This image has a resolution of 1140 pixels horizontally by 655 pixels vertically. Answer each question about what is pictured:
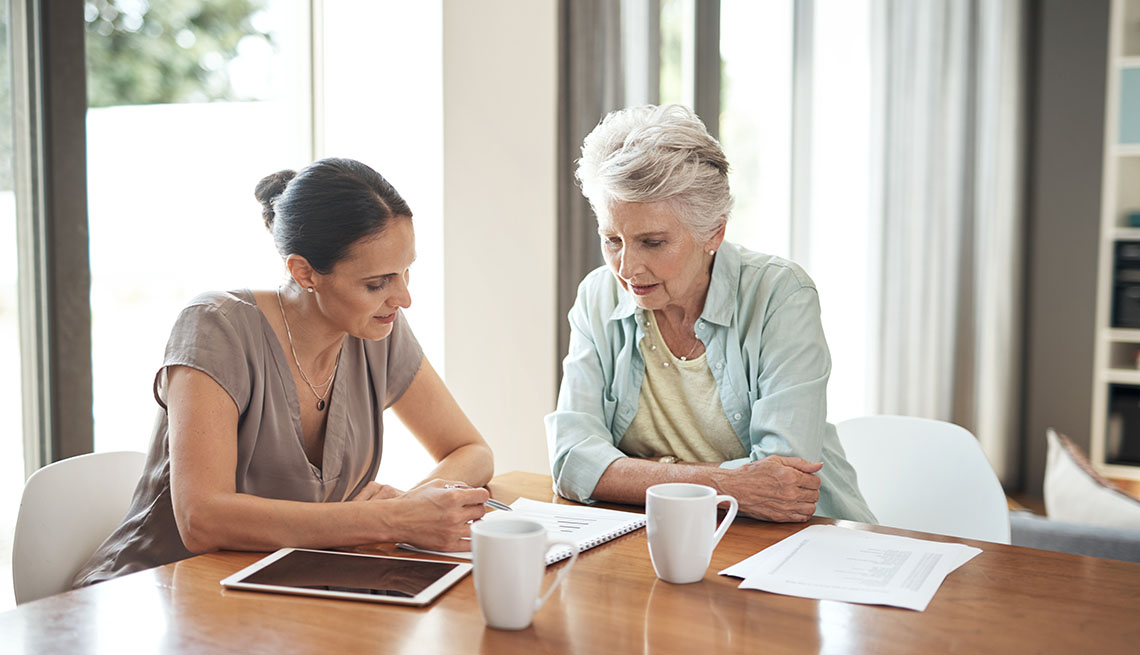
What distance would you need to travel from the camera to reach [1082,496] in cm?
207

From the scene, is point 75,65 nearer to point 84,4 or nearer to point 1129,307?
point 84,4

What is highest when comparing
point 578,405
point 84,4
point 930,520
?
point 84,4

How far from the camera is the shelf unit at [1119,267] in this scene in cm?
463

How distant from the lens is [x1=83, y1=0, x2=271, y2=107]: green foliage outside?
7.07 ft

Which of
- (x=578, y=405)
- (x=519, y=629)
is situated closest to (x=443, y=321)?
(x=578, y=405)

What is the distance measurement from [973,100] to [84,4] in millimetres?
4328

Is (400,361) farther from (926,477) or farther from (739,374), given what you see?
(926,477)

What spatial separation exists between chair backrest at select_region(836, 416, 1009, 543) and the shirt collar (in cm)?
44

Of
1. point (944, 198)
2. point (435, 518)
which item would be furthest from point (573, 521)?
point (944, 198)

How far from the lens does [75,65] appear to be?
1.97 metres

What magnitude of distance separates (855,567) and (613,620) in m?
0.34

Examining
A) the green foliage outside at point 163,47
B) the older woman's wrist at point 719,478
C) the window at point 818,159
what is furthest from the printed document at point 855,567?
the window at point 818,159

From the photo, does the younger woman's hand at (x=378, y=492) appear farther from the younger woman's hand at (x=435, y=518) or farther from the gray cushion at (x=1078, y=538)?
the gray cushion at (x=1078, y=538)

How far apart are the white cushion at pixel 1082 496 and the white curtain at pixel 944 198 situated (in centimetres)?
260
